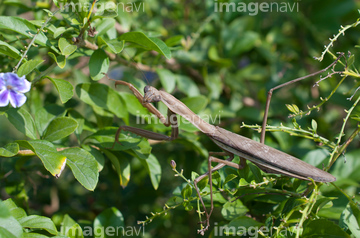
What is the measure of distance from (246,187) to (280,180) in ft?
0.93

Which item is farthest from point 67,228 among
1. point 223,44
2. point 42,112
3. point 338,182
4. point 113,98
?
point 223,44

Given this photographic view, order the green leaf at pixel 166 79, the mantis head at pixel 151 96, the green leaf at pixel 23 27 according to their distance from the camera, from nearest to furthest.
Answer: the green leaf at pixel 23 27
the mantis head at pixel 151 96
the green leaf at pixel 166 79

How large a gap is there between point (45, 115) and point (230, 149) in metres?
1.38

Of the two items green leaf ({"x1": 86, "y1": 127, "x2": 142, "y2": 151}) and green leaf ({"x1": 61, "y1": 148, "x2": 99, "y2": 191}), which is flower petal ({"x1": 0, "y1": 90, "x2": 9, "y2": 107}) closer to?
green leaf ({"x1": 61, "y1": 148, "x2": 99, "y2": 191})

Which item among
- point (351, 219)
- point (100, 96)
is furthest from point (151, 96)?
point (351, 219)

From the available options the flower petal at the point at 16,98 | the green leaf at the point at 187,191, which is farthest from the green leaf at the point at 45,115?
the green leaf at the point at 187,191

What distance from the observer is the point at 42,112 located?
6.97ft

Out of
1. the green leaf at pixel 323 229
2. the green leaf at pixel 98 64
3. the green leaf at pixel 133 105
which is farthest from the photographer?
the green leaf at pixel 133 105

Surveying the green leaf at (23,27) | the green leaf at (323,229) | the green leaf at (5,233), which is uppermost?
the green leaf at (23,27)

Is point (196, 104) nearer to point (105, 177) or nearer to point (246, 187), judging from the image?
point (246, 187)

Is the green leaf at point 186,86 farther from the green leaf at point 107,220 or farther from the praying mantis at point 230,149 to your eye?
the green leaf at point 107,220

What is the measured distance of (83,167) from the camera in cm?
173

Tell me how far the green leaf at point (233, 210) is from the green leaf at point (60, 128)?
1.09 metres

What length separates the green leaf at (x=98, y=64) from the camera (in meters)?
1.99
